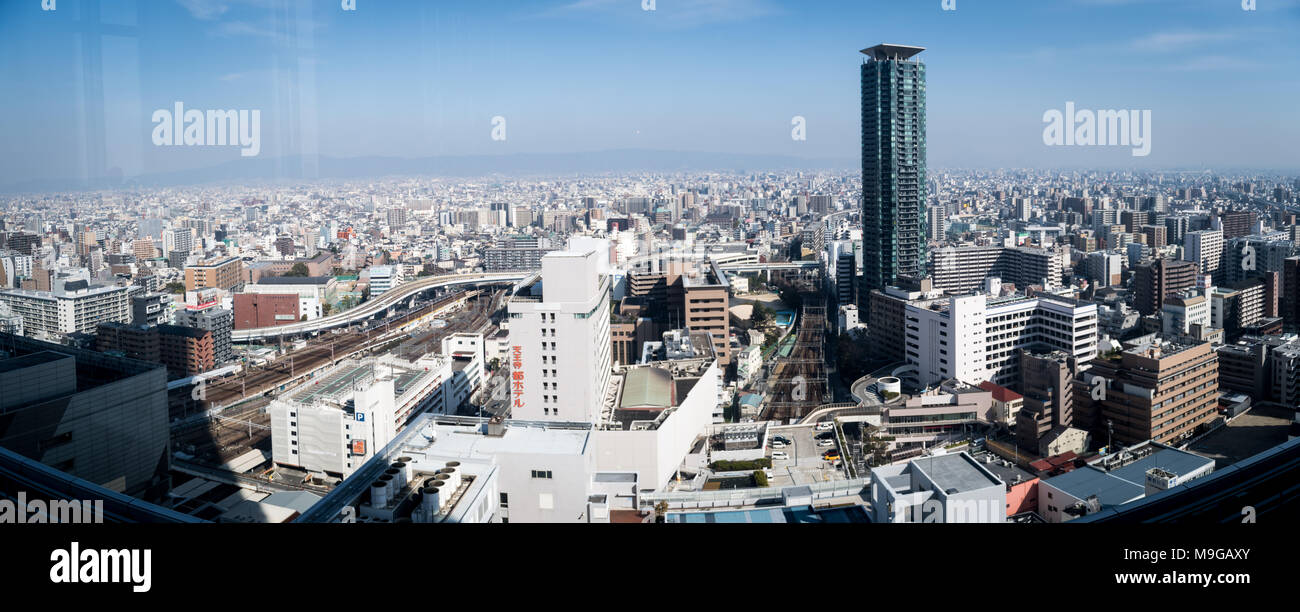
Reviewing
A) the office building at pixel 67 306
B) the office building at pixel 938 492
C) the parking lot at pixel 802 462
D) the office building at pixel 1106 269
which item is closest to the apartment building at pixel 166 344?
the office building at pixel 67 306

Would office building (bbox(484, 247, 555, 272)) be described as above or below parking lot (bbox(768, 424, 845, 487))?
above

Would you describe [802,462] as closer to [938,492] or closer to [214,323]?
[938,492]

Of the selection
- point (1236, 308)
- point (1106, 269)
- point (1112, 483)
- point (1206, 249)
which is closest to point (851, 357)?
point (1236, 308)

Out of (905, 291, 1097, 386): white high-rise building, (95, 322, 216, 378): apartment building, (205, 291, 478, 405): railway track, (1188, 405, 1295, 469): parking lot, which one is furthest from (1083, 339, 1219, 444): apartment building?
(95, 322, 216, 378): apartment building

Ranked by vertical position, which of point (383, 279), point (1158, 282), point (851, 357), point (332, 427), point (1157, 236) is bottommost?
point (851, 357)

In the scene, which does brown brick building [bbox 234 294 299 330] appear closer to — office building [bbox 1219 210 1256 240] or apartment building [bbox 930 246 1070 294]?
apartment building [bbox 930 246 1070 294]
